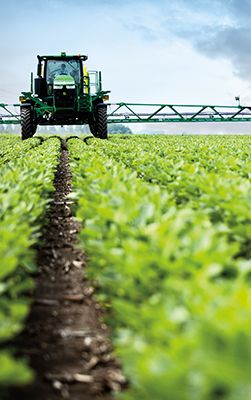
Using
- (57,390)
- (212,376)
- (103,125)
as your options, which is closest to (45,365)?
(57,390)

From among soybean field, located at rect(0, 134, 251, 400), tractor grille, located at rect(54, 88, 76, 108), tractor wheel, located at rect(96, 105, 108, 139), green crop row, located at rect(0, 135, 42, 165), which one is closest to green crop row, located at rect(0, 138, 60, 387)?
soybean field, located at rect(0, 134, 251, 400)

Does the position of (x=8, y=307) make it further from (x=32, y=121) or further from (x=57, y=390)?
(x=32, y=121)

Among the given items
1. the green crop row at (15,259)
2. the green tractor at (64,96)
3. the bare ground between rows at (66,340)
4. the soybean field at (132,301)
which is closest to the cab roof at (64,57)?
the green tractor at (64,96)

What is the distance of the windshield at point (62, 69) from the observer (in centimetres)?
1833

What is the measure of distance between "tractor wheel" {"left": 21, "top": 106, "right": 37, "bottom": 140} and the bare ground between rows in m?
14.6

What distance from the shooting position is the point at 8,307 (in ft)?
8.87

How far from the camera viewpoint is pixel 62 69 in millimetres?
18359

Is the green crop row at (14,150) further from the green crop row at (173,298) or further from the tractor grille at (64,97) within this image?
the green crop row at (173,298)

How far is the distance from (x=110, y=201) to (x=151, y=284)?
1.29 meters

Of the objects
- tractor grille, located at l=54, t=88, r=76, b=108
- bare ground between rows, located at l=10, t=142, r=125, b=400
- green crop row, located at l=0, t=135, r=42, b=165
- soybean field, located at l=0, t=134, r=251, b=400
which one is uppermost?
tractor grille, located at l=54, t=88, r=76, b=108

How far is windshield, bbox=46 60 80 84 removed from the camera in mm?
18328

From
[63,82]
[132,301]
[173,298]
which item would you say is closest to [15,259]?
[132,301]

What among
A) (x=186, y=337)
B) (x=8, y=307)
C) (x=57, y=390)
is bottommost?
(x=57, y=390)

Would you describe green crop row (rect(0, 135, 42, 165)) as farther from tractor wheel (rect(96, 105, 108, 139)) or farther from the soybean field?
the soybean field
